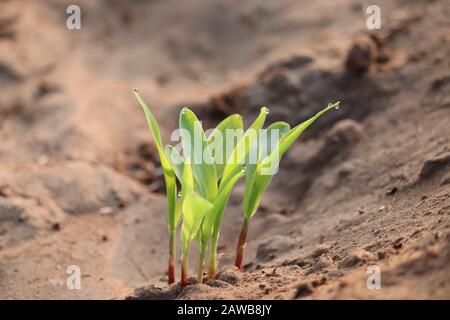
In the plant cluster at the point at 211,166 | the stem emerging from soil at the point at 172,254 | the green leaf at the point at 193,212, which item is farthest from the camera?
the stem emerging from soil at the point at 172,254

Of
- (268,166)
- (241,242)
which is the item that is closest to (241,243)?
(241,242)

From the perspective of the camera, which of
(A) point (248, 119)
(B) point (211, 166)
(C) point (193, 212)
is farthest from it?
(A) point (248, 119)

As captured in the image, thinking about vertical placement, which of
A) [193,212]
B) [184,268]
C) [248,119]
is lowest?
[184,268]

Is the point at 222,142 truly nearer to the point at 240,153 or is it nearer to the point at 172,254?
the point at 240,153

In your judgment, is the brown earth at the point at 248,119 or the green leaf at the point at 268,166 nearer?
the green leaf at the point at 268,166

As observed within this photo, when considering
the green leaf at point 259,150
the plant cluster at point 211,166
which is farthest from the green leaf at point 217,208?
the green leaf at point 259,150

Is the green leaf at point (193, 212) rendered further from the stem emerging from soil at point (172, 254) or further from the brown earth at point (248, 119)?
the brown earth at point (248, 119)
